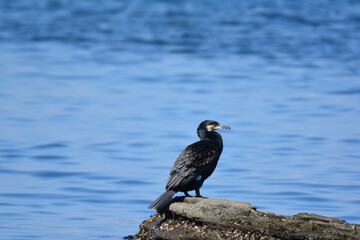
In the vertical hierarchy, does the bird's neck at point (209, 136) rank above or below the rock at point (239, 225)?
above

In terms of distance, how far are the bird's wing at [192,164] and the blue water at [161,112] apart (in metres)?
1.20

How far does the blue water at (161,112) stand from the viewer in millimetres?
9852

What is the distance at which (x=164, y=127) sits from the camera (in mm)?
14383

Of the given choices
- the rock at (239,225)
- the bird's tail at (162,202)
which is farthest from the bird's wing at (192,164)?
the rock at (239,225)

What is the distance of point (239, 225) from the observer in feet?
21.6

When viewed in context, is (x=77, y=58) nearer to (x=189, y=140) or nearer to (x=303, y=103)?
(x=303, y=103)

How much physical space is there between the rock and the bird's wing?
1.30ft

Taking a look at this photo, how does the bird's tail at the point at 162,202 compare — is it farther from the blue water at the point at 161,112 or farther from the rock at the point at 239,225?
the blue water at the point at 161,112

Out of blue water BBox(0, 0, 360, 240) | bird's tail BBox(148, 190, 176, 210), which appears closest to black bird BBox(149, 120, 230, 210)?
bird's tail BBox(148, 190, 176, 210)

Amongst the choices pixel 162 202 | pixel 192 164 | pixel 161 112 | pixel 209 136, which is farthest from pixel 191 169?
pixel 161 112

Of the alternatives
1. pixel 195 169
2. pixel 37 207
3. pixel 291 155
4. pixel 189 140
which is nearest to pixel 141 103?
pixel 189 140

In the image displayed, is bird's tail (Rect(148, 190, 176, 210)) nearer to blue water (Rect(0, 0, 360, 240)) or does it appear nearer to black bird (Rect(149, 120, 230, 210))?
black bird (Rect(149, 120, 230, 210))

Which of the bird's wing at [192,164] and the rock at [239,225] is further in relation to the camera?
the bird's wing at [192,164]

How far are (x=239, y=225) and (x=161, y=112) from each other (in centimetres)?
926
